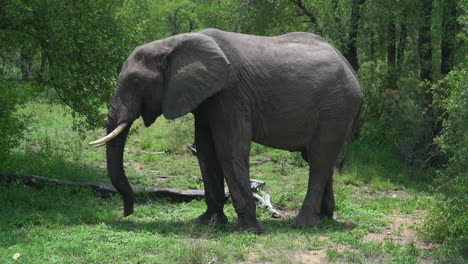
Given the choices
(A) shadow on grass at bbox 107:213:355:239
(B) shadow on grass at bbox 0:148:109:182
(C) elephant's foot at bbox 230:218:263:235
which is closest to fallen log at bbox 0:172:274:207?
(B) shadow on grass at bbox 0:148:109:182

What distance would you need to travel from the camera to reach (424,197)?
12.1 m

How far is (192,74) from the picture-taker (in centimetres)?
839

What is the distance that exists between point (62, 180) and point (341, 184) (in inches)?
236

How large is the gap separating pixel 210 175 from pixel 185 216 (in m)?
0.89

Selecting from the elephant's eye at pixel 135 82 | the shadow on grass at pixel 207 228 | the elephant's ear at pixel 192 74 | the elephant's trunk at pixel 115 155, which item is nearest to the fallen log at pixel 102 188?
the shadow on grass at pixel 207 228

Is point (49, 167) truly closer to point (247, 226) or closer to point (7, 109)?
point (7, 109)

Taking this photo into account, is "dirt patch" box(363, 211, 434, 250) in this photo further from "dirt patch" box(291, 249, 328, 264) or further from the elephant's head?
the elephant's head

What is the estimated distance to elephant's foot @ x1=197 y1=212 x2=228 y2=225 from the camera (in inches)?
360

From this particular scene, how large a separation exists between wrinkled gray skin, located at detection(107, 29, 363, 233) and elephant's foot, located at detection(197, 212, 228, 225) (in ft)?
0.05

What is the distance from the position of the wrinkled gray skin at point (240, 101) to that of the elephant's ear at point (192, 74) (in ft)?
0.05

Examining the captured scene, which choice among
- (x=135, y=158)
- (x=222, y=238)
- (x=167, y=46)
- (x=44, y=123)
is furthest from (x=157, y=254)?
(x=44, y=123)

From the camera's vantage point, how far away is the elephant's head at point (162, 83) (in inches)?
326

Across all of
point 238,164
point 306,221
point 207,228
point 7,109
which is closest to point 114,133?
point 238,164

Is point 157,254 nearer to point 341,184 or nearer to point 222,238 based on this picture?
point 222,238
